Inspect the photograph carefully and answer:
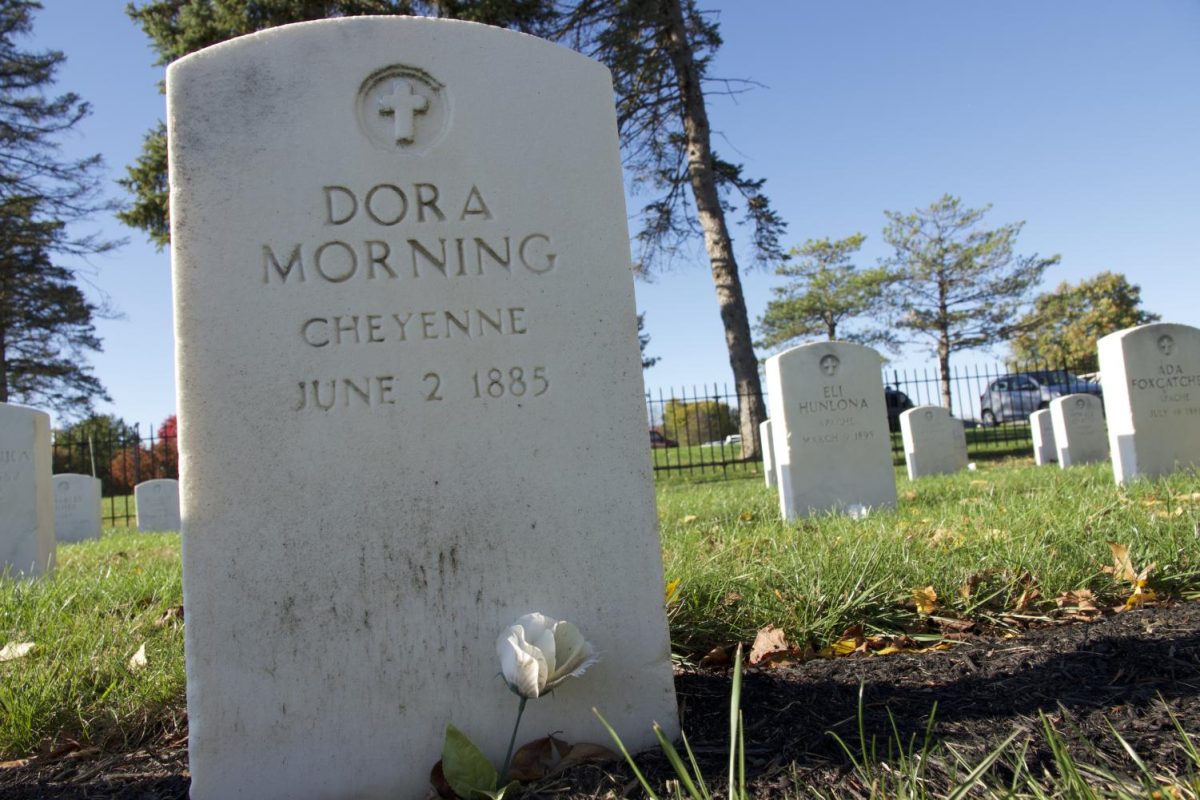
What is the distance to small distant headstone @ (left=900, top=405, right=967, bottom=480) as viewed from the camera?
1156cm

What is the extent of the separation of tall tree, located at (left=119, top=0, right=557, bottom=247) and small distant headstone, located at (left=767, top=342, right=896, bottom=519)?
8.54m

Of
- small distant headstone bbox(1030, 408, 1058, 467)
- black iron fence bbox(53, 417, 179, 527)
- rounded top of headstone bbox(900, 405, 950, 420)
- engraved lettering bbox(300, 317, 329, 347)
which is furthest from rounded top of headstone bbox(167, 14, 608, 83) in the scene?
black iron fence bbox(53, 417, 179, 527)

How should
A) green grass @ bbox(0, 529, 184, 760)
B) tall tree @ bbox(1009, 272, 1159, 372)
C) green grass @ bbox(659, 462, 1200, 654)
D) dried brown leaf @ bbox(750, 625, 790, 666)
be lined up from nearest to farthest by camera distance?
green grass @ bbox(0, 529, 184, 760)
dried brown leaf @ bbox(750, 625, 790, 666)
green grass @ bbox(659, 462, 1200, 654)
tall tree @ bbox(1009, 272, 1159, 372)

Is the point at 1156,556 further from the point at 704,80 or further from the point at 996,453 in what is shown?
the point at 996,453

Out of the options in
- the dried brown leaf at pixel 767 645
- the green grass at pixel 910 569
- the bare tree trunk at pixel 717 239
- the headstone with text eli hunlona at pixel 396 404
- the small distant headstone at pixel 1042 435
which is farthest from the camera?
the bare tree trunk at pixel 717 239

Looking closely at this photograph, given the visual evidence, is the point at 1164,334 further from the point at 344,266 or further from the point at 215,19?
the point at 215,19

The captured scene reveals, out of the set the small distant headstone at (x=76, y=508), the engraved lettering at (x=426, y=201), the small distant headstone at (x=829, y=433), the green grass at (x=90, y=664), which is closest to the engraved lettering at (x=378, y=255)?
the engraved lettering at (x=426, y=201)

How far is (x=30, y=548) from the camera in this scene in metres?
5.11

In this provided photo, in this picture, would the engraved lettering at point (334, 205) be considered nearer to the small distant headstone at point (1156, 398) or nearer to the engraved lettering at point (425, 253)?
the engraved lettering at point (425, 253)

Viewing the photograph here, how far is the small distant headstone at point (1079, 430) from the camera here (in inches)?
422

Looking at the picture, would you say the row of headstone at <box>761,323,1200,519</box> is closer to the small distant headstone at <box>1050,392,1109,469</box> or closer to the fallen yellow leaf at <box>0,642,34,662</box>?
the fallen yellow leaf at <box>0,642,34,662</box>

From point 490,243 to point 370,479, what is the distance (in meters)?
0.66

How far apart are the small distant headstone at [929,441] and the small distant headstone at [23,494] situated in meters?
10.3

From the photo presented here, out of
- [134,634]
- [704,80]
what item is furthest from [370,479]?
[704,80]
